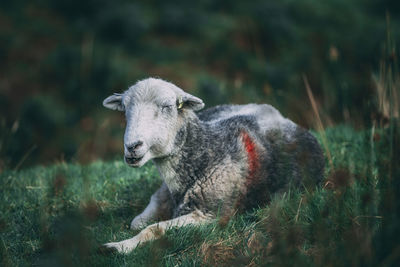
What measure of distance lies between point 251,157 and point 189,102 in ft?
2.60

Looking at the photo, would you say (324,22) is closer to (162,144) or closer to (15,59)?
(15,59)

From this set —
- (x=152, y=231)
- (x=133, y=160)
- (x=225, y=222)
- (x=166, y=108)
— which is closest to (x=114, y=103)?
(x=166, y=108)

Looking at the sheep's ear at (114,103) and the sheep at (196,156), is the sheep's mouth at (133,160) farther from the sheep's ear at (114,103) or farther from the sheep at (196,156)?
the sheep's ear at (114,103)

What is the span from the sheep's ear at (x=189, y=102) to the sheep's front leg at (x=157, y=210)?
2.87 ft

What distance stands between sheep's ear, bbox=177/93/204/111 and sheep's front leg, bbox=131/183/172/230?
88 centimetres

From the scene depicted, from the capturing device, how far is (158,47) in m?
15.9

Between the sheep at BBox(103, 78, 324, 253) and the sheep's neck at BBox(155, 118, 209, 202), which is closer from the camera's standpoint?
the sheep at BBox(103, 78, 324, 253)

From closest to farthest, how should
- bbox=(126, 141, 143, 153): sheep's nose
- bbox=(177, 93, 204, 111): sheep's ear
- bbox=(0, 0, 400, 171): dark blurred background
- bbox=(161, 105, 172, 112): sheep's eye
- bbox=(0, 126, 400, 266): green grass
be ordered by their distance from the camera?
bbox=(0, 126, 400, 266): green grass → bbox=(126, 141, 143, 153): sheep's nose → bbox=(161, 105, 172, 112): sheep's eye → bbox=(177, 93, 204, 111): sheep's ear → bbox=(0, 0, 400, 171): dark blurred background

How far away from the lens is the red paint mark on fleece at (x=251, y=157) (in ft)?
13.4

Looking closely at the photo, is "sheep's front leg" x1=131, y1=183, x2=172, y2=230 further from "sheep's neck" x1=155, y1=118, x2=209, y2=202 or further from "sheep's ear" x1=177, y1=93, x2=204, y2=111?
"sheep's ear" x1=177, y1=93, x2=204, y2=111

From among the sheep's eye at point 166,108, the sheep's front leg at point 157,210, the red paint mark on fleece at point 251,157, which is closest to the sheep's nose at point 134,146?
the sheep's eye at point 166,108

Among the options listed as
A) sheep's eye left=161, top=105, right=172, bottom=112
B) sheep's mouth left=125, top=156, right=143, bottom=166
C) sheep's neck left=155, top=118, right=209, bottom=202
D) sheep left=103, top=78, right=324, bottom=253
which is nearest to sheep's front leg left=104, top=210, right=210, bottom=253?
sheep left=103, top=78, right=324, bottom=253

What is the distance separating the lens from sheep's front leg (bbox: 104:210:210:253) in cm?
328

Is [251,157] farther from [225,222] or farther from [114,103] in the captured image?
[114,103]
